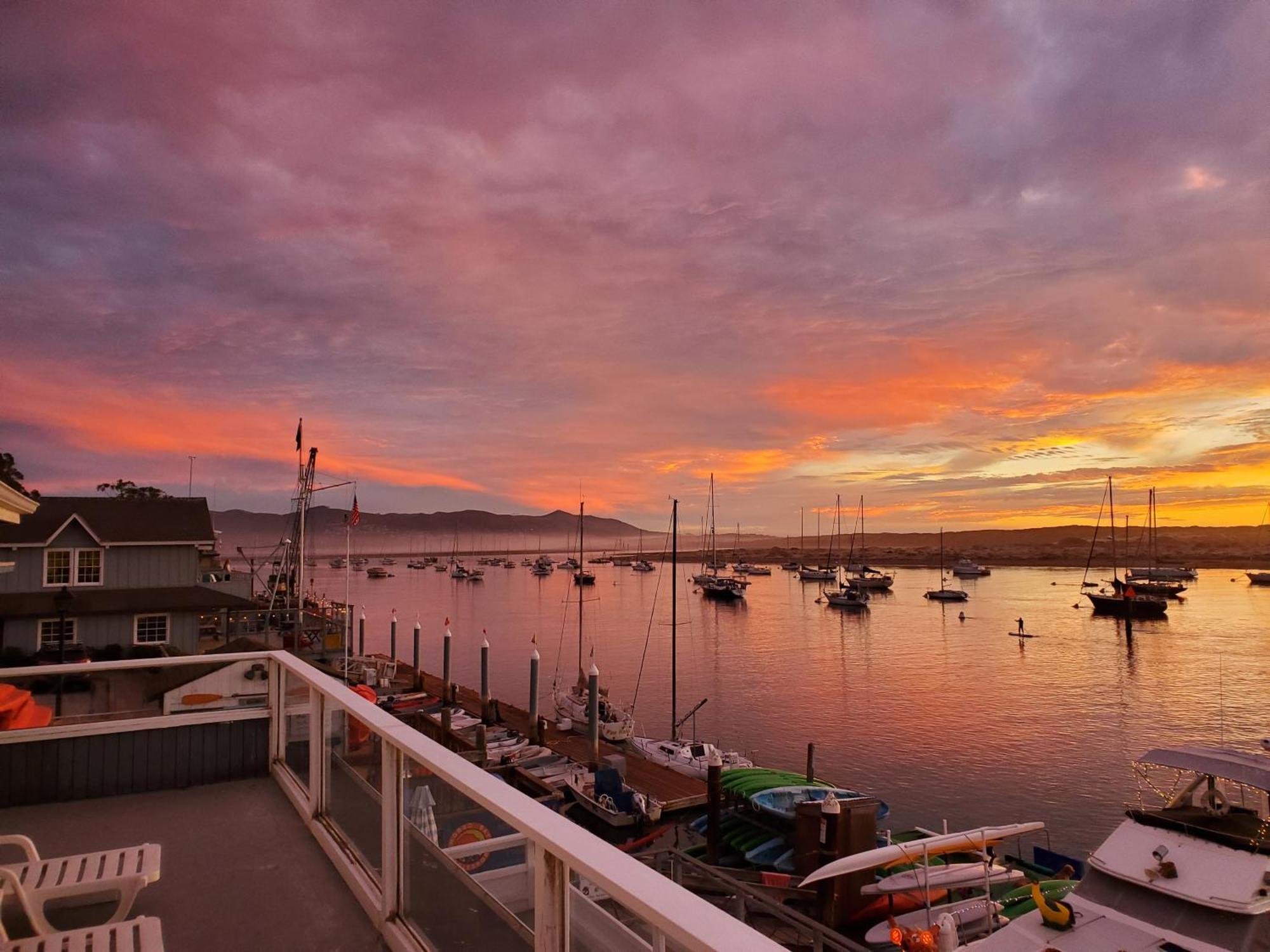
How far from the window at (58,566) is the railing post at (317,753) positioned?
27.4 metres

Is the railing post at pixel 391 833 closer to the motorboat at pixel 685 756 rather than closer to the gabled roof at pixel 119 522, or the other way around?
the motorboat at pixel 685 756

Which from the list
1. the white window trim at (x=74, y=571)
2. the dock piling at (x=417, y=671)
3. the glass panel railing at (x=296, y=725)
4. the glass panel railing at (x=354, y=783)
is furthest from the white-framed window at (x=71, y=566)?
the glass panel railing at (x=354, y=783)

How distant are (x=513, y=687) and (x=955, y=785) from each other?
25.7 meters

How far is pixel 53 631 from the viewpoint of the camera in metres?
25.8

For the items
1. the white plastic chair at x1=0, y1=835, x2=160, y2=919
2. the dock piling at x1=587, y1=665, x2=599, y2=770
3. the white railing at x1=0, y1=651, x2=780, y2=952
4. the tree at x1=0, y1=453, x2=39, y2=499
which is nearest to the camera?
the white railing at x1=0, y1=651, x2=780, y2=952

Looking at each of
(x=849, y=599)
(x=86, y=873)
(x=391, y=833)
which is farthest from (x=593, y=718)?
(x=849, y=599)

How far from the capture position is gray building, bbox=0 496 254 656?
1009 inches

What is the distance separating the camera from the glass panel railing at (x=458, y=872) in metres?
2.86

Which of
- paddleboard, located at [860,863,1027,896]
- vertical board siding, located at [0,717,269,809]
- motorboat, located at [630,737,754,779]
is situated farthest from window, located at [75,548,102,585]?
paddleboard, located at [860,863,1027,896]

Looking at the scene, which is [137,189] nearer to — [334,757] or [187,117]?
[187,117]

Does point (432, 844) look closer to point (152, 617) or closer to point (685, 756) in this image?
point (685, 756)

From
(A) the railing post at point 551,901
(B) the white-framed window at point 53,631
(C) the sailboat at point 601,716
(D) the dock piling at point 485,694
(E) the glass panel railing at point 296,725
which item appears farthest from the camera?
(D) the dock piling at point 485,694

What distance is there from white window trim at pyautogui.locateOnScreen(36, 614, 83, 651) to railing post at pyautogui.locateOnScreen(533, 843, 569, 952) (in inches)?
1147

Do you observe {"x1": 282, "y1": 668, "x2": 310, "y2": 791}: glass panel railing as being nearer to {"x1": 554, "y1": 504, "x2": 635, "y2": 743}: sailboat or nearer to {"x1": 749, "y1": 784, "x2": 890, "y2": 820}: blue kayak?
{"x1": 749, "y1": 784, "x2": 890, "y2": 820}: blue kayak
